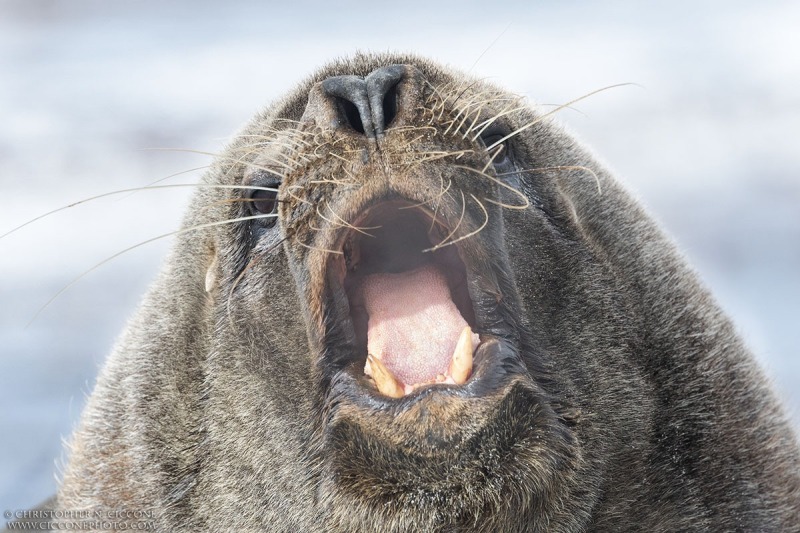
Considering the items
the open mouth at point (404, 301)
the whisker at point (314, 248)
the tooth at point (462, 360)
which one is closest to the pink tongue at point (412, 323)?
the open mouth at point (404, 301)

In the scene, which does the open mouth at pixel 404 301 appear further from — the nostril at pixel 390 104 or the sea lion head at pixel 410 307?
the nostril at pixel 390 104

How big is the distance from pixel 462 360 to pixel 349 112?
1.14 metres

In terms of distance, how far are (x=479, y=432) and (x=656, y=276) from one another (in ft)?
6.78

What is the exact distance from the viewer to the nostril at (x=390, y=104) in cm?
→ 414

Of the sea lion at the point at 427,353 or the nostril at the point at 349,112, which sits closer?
the sea lion at the point at 427,353

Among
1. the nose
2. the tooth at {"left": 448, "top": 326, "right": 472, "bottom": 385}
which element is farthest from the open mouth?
the nose

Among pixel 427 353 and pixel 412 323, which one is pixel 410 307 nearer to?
pixel 412 323

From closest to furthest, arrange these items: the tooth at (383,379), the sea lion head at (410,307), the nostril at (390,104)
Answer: the sea lion head at (410,307) → the tooth at (383,379) → the nostril at (390,104)

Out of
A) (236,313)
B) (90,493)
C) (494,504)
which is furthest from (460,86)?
(90,493)

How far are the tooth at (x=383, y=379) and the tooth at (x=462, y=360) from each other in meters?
0.23

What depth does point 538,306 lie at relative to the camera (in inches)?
181

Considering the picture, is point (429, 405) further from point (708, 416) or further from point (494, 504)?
point (708, 416)

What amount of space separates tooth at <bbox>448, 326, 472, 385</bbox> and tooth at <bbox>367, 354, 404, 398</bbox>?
8.9 inches

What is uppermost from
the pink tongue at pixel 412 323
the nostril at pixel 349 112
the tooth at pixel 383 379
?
the nostril at pixel 349 112
